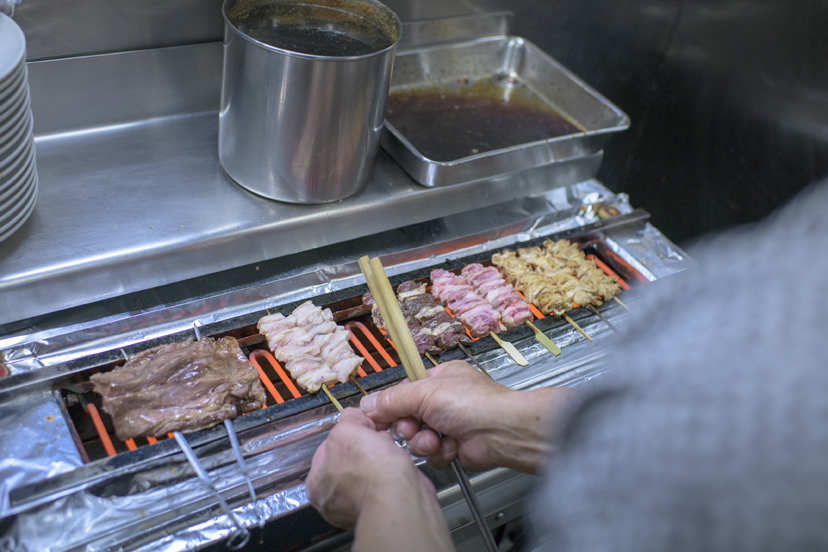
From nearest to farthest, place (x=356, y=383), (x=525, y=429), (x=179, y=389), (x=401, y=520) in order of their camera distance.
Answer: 1. (x=401, y=520)
2. (x=525, y=429)
3. (x=179, y=389)
4. (x=356, y=383)

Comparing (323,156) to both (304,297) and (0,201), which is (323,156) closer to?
(304,297)

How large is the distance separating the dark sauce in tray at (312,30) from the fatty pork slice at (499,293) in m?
1.03

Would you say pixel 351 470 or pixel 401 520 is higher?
pixel 401 520

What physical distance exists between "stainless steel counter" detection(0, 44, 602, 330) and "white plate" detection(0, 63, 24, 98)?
0.62m

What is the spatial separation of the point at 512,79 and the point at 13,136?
2.66m

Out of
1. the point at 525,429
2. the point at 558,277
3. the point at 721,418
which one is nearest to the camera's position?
the point at 721,418

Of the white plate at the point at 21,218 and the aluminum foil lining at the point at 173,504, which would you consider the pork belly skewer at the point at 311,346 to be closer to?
the aluminum foil lining at the point at 173,504

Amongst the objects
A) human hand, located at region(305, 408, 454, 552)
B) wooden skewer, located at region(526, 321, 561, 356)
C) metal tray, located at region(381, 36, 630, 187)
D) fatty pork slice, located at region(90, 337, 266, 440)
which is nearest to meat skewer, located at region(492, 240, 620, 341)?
wooden skewer, located at region(526, 321, 561, 356)

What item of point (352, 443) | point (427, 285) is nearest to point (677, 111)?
point (427, 285)

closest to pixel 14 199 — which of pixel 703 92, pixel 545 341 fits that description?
pixel 545 341

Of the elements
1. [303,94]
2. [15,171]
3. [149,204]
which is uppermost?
[303,94]

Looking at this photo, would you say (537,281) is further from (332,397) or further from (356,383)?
(332,397)

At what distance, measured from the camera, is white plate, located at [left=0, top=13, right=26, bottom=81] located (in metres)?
1.79

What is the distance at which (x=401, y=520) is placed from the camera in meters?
1.34
